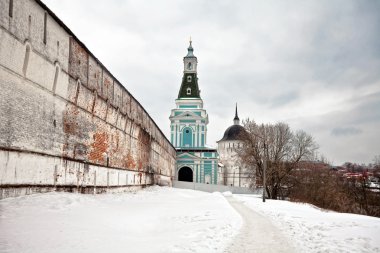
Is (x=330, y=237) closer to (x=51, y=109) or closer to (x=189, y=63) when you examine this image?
(x=51, y=109)

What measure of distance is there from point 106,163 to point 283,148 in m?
22.0

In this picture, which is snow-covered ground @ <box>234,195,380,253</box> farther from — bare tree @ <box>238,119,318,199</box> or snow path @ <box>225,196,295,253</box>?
bare tree @ <box>238,119,318,199</box>

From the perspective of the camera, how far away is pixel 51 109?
33.1ft

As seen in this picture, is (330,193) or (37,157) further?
(330,193)

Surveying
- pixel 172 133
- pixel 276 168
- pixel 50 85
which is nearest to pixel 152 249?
pixel 50 85

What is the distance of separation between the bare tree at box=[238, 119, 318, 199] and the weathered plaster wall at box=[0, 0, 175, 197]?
60.3 ft

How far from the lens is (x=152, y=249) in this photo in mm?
6023

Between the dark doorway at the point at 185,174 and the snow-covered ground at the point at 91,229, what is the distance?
1732 inches

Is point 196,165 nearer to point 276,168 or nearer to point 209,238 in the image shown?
point 276,168

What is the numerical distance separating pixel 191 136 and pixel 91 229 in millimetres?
48687

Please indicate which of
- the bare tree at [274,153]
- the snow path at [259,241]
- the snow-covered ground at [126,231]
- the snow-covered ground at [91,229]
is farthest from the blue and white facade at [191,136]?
the snow-covered ground at [91,229]

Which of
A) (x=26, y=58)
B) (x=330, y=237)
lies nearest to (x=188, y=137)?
(x=26, y=58)

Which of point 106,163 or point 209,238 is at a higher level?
point 106,163

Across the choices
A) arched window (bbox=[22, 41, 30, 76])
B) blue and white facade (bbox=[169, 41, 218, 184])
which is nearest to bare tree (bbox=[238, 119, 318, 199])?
blue and white facade (bbox=[169, 41, 218, 184])
